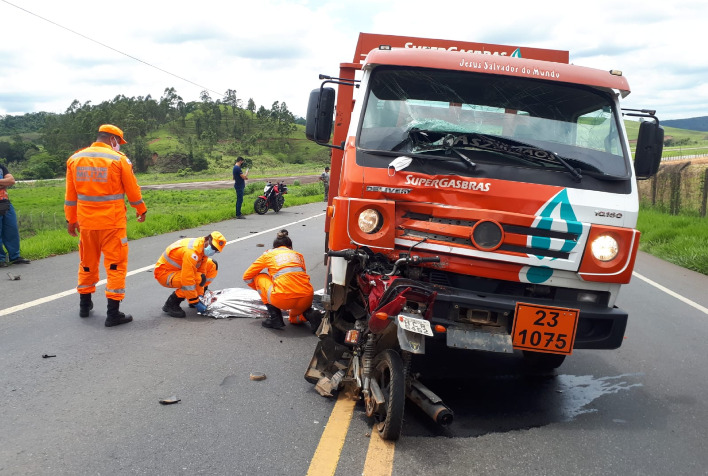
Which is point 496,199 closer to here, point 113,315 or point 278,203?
point 113,315

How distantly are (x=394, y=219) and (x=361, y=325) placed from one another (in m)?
0.81

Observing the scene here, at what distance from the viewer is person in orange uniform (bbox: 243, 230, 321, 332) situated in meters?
5.73

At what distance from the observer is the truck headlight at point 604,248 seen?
3945mm

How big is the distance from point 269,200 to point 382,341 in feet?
54.8

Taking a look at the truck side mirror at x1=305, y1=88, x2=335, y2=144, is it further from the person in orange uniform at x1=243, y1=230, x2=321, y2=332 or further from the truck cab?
the person in orange uniform at x1=243, y1=230, x2=321, y2=332

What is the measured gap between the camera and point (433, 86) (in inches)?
186

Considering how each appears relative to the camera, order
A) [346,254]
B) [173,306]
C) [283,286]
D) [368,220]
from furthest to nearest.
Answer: [173,306] → [283,286] → [368,220] → [346,254]

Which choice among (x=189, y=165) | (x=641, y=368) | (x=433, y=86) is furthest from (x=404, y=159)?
(x=189, y=165)

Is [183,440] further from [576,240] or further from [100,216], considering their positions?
[100,216]

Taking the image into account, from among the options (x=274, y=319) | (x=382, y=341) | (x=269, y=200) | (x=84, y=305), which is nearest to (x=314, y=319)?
(x=274, y=319)

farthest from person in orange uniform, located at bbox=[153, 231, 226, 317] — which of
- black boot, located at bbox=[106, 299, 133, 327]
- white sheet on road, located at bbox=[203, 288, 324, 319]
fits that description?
black boot, located at bbox=[106, 299, 133, 327]

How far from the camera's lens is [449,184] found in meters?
3.98

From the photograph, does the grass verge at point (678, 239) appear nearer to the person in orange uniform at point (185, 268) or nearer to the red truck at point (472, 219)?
the red truck at point (472, 219)

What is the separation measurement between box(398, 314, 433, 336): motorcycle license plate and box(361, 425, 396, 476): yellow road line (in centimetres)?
69
